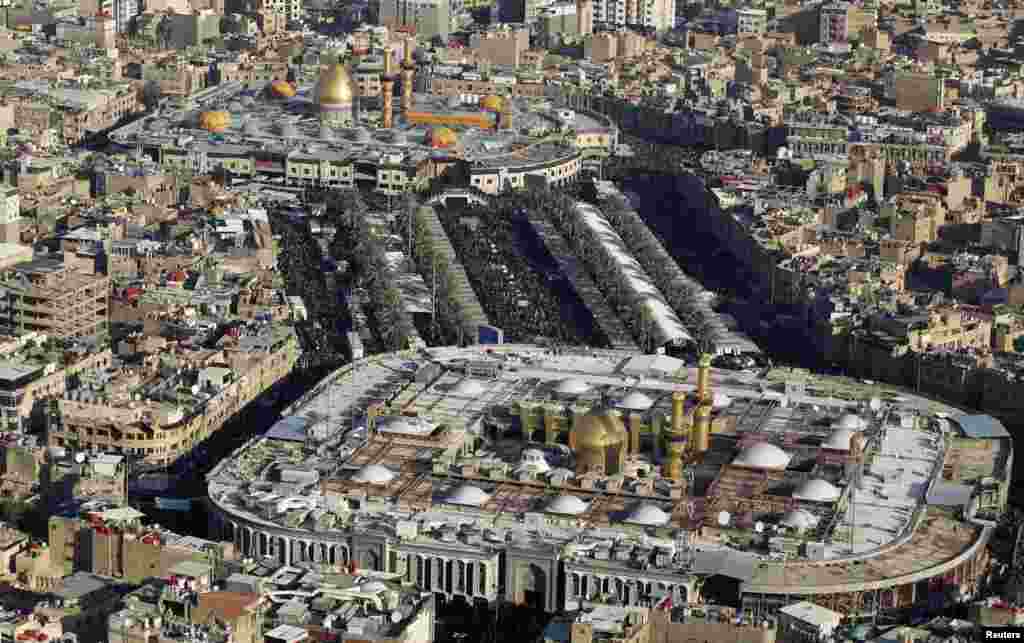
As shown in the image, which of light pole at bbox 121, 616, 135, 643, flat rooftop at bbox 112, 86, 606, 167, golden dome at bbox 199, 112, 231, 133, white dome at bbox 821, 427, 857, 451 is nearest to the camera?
light pole at bbox 121, 616, 135, 643

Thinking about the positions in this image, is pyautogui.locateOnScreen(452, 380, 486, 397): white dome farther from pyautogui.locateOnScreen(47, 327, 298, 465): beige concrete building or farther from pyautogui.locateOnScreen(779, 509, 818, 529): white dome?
pyautogui.locateOnScreen(779, 509, 818, 529): white dome

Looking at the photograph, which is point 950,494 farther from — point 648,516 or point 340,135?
point 340,135

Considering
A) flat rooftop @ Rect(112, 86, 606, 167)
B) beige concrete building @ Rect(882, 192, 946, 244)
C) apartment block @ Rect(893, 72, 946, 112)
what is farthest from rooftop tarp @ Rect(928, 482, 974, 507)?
apartment block @ Rect(893, 72, 946, 112)

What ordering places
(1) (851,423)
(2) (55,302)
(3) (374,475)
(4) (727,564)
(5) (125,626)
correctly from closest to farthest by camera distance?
1. (5) (125,626)
2. (4) (727,564)
3. (3) (374,475)
4. (1) (851,423)
5. (2) (55,302)

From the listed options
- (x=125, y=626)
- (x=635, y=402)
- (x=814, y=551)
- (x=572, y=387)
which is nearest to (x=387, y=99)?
(x=572, y=387)

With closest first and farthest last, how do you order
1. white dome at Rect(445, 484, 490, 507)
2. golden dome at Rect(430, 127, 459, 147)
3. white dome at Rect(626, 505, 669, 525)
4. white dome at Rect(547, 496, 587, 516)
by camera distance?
white dome at Rect(626, 505, 669, 525), white dome at Rect(547, 496, 587, 516), white dome at Rect(445, 484, 490, 507), golden dome at Rect(430, 127, 459, 147)

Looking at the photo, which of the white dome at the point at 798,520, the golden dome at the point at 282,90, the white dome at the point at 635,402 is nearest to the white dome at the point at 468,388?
the white dome at the point at 635,402

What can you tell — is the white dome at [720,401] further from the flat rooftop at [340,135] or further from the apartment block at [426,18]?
the apartment block at [426,18]
